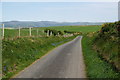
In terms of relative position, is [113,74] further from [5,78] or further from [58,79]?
[5,78]

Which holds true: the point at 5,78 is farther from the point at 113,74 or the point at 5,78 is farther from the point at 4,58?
the point at 113,74

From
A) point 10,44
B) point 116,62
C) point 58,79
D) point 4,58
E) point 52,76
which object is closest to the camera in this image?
point 58,79

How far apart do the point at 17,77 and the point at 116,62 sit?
5.99 m

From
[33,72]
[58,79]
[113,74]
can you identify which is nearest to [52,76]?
[58,79]

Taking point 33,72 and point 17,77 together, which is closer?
point 17,77

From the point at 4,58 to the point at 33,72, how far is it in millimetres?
3737

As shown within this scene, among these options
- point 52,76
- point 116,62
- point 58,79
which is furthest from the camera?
point 116,62

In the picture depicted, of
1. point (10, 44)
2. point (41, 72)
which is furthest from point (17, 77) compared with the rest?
point (10, 44)

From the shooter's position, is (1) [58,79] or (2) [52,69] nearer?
(1) [58,79]

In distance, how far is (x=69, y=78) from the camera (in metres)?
10.3

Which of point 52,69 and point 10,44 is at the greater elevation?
point 10,44

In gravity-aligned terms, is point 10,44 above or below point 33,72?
above

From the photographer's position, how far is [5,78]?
34.9ft

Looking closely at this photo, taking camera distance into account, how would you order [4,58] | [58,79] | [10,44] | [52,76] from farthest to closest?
1. [10,44]
2. [4,58]
3. [52,76]
4. [58,79]
